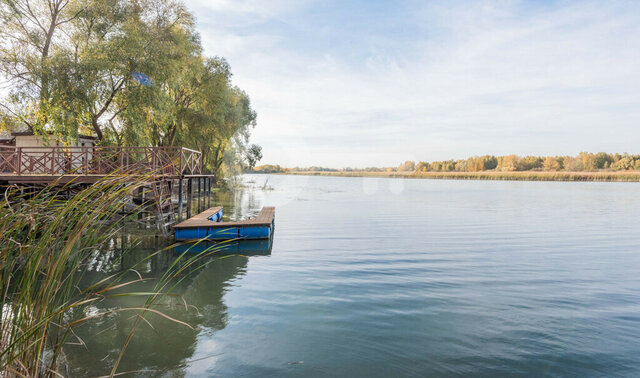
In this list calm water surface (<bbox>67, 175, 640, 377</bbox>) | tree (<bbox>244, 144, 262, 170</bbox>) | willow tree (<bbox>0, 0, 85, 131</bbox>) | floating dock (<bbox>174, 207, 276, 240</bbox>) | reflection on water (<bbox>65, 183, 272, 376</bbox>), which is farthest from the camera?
tree (<bbox>244, 144, 262, 170</bbox>)

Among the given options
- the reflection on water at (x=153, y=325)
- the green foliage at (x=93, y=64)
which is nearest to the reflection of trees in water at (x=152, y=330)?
the reflection on water at (x=153, y=325)

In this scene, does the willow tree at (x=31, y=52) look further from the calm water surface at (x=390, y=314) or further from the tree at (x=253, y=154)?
the tree at (x=253, y=154)

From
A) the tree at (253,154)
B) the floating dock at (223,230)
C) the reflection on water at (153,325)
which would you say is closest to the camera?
the reflection on water at (153,325)

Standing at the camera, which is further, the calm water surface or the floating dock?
the floating dock

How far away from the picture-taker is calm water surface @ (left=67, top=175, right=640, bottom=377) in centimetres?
486

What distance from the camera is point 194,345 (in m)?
5.31

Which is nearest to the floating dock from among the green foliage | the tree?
the green foliage

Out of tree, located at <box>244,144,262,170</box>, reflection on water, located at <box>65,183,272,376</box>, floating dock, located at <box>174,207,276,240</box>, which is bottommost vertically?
reflection on water, located at <box>65,183,272,376</box>

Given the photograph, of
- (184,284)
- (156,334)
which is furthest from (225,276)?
(156,334)

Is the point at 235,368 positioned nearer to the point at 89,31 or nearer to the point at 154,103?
the point at 154,103

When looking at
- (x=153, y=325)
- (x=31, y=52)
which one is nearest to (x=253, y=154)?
(x=31, y=52)

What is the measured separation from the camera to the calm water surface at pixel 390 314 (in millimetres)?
4855

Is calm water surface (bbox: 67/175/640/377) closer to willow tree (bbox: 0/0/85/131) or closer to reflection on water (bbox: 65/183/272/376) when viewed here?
reflection on water (bbox: 65/183/272/376)

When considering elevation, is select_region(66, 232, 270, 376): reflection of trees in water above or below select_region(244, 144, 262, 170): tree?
below
